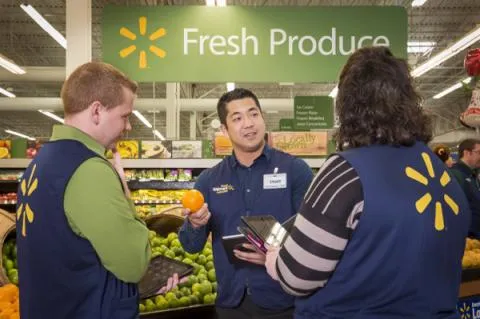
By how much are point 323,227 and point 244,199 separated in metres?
1.29

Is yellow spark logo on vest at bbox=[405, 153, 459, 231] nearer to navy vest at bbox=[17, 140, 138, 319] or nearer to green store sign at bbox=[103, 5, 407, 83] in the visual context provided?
navy vest at bbox=[17, 140, 138, 319]

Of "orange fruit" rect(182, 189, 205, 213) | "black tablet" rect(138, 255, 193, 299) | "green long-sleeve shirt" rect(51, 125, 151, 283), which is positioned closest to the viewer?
"green long-sleeve shirt" rect(51, 125, 151, 283)

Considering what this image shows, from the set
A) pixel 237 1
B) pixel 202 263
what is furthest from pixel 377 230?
pixel 237 1

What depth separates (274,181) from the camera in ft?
8.93

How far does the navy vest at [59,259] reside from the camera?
1775 millimetres

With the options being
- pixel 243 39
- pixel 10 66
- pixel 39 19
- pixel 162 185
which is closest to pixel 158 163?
pixel 162 185

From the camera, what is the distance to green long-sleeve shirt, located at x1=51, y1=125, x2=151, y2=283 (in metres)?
1.75

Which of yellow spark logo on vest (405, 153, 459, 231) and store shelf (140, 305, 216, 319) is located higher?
yellow spark logo on vest (405, 153, 459, 231)

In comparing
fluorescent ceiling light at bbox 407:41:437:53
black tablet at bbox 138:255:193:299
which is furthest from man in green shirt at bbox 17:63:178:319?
fluorescent ceiling light at bbox 407:41:437:53

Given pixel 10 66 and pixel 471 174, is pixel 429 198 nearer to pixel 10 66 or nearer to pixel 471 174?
pixel 471 174

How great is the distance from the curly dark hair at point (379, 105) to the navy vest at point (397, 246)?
58 mm

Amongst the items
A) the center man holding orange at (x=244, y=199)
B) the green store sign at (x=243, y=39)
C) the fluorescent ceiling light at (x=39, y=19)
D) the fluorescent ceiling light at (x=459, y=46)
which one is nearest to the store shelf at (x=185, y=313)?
the center man holding orange at (x=244, y=199)

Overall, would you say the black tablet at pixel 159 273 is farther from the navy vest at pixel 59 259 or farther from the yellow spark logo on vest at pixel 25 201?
the yellow spark logo on vest at pixel 25 201

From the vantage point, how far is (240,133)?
9.45 feet
